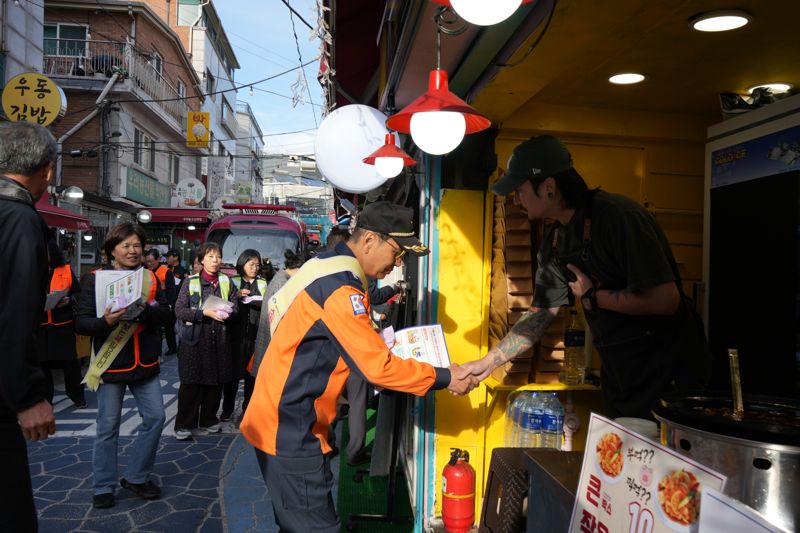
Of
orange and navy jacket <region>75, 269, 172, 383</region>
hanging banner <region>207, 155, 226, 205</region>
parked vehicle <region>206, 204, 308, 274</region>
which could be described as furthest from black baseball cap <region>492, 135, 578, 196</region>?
hanging banner <region>207, 155, 226, 205</region>

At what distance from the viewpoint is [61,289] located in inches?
288

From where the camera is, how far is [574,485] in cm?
196

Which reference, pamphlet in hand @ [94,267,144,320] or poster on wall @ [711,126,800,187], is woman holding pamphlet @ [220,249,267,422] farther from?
poster on wall @ [711,126,800,187]

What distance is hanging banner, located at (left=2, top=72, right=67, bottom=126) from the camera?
1259 cm

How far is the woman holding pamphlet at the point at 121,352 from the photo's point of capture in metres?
4.61

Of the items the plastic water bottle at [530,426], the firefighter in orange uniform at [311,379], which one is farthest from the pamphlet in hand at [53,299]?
the plastic water bottle at [530,426]

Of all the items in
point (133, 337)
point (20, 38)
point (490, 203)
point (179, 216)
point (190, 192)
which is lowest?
point (133, 337)

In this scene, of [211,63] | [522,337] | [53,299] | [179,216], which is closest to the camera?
[522,337]

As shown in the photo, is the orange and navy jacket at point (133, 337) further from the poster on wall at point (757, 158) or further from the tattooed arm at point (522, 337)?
the poster on wall at point (757, 158)

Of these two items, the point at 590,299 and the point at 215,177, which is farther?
the point at 215,177

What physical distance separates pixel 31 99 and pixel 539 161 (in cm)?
1384

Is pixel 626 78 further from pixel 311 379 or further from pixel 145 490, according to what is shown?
pixel 145 490

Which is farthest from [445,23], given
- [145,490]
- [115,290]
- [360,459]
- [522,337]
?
[145,490]

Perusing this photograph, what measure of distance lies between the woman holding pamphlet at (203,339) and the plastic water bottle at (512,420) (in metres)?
3.50
